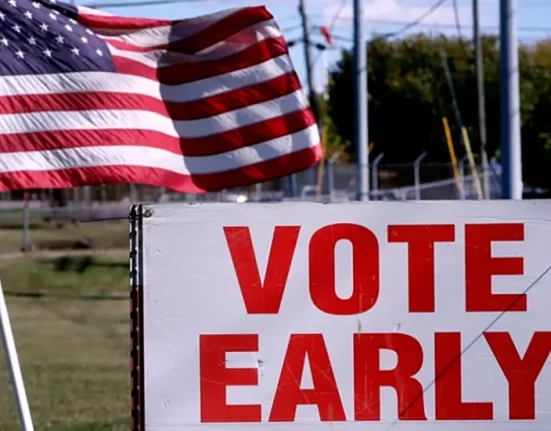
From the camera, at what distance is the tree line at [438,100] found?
4325 cm

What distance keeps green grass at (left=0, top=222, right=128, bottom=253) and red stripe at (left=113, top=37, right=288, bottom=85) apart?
85.0ft

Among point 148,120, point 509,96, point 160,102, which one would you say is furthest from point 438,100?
point 148,120

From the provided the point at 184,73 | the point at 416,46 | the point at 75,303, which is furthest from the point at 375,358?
the point at 416,46

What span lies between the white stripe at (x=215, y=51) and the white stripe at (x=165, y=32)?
3.3 inches

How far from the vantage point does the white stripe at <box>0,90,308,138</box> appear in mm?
6941

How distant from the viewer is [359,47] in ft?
66.6

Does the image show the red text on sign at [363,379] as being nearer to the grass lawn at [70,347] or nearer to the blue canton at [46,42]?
the blue canton at [46,42]

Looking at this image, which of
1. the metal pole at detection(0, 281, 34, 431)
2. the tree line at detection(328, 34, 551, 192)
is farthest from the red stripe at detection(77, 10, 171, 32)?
the tree line at detection(328, 34, 551, 192)

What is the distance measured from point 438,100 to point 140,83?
3540cm

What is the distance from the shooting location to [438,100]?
4222cm

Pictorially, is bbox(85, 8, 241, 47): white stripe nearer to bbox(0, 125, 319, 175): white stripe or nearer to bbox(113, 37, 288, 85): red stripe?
bbox(113, 37, 288, 85): red stripe

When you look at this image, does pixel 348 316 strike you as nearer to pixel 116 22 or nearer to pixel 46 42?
pixel 46 42

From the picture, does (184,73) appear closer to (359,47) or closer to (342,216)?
(342,216)

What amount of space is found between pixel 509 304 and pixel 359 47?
15.5 metres
